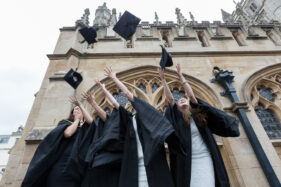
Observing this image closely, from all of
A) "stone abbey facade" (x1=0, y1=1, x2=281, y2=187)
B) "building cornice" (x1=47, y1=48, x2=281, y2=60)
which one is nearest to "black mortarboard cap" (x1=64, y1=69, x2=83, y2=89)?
"stone abbey facade" (x1=0, y1=1, x2=281, y2=187)

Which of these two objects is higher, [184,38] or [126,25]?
[184,38]

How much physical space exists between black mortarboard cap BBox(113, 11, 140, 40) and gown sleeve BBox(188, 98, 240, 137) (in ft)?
7.88

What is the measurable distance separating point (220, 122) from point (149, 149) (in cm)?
110

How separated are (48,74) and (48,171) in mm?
3516

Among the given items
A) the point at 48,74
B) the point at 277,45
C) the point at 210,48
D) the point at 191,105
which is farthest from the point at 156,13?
the point at 191,105

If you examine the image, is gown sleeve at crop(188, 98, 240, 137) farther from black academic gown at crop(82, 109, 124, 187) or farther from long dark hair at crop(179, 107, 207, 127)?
black academic gown at crop(82, 109, 124, 187)

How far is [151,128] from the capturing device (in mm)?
1615

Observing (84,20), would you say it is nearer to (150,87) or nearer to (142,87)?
(142,87)

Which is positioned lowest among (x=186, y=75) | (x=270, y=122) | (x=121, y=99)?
(x=270, y=122)

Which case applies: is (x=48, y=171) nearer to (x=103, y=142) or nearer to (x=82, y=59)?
(x=103, y=142)

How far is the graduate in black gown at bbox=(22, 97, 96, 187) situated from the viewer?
Result: 66.5 inches

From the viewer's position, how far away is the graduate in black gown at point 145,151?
4.84 feet

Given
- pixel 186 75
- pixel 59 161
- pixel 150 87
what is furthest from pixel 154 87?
pixel 59 161

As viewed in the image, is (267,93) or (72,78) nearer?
(72,78)
